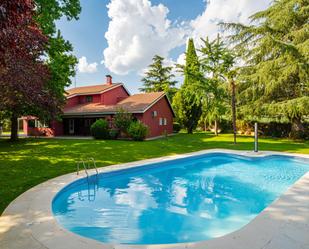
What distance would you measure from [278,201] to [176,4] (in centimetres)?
1495

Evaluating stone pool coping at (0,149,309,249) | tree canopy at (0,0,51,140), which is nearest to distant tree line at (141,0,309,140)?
tree canopy at (0,0,51,140)

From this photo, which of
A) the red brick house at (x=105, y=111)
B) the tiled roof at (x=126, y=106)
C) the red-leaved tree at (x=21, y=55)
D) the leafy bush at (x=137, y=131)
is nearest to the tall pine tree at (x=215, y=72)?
the red brick house at (x=105, y=111)

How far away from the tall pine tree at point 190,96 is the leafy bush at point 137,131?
9163mm

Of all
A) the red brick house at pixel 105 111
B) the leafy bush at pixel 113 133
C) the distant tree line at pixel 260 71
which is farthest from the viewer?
the red brick house at pixel 105 111

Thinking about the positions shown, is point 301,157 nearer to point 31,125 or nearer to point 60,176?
point 60,176

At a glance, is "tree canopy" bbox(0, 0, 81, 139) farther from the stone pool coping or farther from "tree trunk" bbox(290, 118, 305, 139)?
"tree trunk" bbox(290, 118, 305, 139)

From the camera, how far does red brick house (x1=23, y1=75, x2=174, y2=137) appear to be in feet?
72.2

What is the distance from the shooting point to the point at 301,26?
20.5m

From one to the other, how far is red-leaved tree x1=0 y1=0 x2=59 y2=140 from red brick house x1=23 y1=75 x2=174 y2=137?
7.05m

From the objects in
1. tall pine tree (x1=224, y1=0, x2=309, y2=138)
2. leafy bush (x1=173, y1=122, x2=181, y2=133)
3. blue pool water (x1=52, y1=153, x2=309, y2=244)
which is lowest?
blue pool water (x1=52, y1=153, x2=309, y2=244)

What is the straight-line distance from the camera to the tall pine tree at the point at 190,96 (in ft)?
84.0

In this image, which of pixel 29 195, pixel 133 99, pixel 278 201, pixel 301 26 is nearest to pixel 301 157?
pixel 278 201

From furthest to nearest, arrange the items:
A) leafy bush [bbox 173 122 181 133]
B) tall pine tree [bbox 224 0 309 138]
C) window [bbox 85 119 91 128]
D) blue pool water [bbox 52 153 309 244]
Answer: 1. leafy bush [bbox 173 122 181 133]
2. window [bbox 85 119 91 128]
3. tall pine tree [bbox 224 0 309 138]
4. blue pool water [bbox 52 153 309 244]

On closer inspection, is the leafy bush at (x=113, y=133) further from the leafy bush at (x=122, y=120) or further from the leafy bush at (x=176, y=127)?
the leafy bush at (x=176, y=127)
